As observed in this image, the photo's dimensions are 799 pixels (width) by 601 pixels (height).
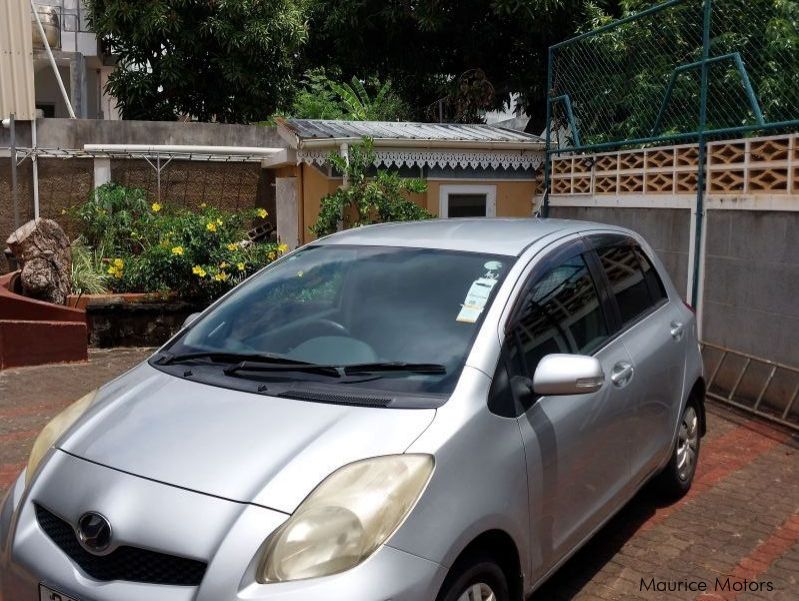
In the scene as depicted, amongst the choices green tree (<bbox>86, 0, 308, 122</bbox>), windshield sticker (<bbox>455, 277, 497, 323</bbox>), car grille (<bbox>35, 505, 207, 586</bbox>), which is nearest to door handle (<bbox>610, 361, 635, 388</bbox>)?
windshield sticker (<bbox>455, 277, 497, 323</bbox>)

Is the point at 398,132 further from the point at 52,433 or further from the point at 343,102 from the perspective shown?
the point at 343,102

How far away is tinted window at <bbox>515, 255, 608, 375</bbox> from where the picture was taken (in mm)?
3309

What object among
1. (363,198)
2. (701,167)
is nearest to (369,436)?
(701,167)

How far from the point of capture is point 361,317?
11.3 feet

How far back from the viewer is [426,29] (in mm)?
15500

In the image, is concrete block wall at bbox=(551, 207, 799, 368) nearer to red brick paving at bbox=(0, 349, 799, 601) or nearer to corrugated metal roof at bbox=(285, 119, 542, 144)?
red brick paving at bbox=(0, 349, 799, 601)

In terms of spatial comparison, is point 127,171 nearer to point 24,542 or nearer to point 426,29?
point 426,29

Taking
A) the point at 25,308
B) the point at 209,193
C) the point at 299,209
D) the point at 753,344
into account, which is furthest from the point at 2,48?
the point at 753,344

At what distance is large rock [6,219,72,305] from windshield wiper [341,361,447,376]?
6090 millimetres

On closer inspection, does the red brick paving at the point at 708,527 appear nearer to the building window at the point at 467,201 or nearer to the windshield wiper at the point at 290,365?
the windshield wiper at the point at 290,365

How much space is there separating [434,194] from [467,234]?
225 inches

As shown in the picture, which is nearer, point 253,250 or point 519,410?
point 519,410

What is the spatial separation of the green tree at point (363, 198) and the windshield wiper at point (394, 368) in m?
5.54

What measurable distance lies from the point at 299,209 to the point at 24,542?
826cm
